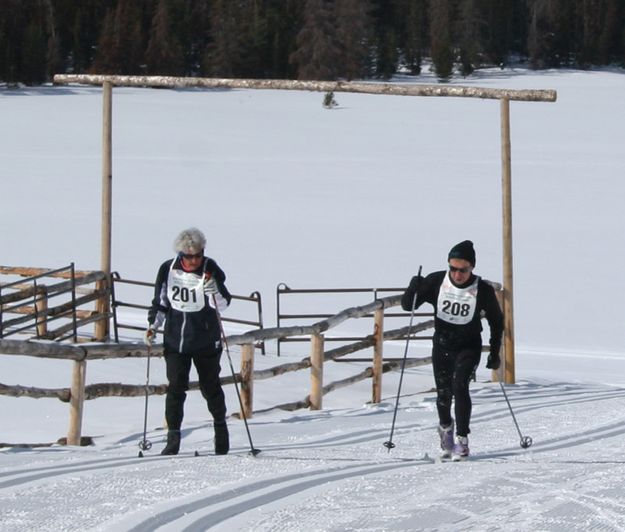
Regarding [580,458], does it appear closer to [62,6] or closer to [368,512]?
[368,512]

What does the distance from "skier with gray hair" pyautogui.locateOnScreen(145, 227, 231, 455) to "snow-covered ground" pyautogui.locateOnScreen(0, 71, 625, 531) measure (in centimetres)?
32

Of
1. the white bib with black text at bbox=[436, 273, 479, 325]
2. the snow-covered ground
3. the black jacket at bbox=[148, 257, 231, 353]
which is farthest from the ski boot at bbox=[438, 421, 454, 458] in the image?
the black jacket at bbox=[148, 257, 231, 353]

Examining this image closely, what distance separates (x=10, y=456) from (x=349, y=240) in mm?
21891

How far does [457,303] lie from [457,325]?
15 cm

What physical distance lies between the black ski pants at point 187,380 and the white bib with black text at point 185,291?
32 centimetres

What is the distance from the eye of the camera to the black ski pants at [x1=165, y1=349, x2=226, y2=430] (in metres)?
8.50

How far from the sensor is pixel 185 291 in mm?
8359

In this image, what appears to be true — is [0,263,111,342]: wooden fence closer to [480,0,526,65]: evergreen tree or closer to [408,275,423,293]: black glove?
[408,275,423,293]: black glove

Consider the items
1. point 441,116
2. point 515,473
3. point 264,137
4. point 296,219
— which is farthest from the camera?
point 441,116

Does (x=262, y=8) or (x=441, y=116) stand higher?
(x=262, y=8)

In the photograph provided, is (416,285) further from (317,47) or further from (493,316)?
(317,47)

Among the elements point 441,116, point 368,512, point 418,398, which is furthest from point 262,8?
point 368,512

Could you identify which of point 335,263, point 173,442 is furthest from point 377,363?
point 335,263

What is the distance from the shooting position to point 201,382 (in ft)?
28.5
